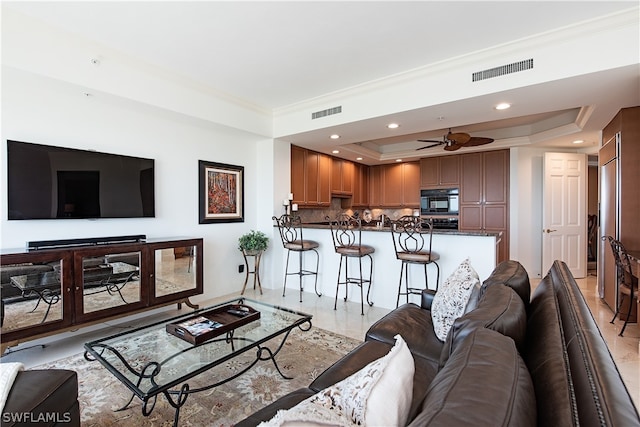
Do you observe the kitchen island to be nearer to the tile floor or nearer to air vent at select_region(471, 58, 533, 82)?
the tile floor

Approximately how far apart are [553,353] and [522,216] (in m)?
5.40

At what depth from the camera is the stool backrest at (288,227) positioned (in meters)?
4.48

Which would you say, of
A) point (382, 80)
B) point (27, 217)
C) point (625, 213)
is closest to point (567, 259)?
point (625, 213)

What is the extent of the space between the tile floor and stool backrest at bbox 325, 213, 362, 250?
81 centimetres

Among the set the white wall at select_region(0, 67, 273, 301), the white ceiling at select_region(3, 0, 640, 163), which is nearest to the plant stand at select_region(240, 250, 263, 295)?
the white wall at select_region(0, 67, 273, 301)

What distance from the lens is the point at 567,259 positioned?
5.25 m

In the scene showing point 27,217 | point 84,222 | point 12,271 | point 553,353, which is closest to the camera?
point 553,353

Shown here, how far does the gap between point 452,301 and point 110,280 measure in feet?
9.79

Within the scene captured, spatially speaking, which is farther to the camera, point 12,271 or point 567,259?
point 567,259

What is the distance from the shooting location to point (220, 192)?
4.38 m

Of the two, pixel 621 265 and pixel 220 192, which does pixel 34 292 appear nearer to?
pixel 220 192

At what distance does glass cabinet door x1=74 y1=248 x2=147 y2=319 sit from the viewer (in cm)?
268

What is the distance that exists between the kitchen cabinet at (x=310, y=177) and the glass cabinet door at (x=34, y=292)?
3254 mm

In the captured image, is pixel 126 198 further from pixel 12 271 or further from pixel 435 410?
pixel 435 410
